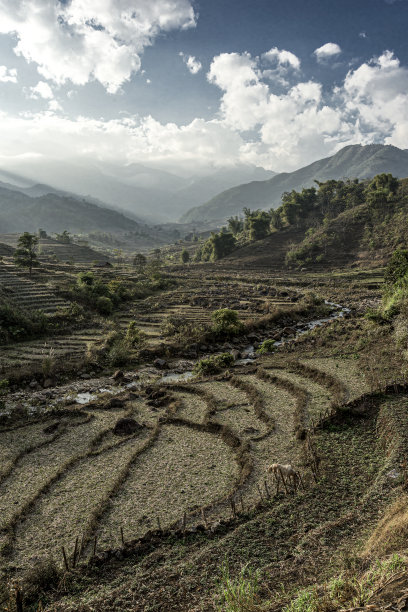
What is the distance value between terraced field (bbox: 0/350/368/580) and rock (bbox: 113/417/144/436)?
0.36m

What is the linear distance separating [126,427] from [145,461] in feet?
12.6

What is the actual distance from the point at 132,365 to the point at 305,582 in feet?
93.8

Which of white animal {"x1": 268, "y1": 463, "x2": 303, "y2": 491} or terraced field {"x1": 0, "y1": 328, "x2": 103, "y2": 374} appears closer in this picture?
white animal {"x1": 268, "y1": 463, "x2": 303, "y2": 491}

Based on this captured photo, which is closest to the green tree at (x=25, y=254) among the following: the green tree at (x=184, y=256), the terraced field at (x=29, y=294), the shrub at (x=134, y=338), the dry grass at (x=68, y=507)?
the terraced field at (x=29, y=294)

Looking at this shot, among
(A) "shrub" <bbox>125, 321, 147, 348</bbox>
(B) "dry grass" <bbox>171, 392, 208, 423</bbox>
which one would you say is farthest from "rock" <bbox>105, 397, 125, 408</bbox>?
(A) "shrub" <bbox>125, 321, 147, 348</bbox>

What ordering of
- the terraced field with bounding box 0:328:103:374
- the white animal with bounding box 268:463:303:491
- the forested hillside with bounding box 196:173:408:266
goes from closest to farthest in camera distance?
the white animal with bounding box 268:463:303:491 → the terraced field with bounding box 0:328:103:374 → the forested hillside with bounding box 196:173:408:266

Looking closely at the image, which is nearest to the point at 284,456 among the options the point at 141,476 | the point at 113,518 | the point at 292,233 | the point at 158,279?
the point at 141,476

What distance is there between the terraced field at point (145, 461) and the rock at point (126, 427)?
1.17ft

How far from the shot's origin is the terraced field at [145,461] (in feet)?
42.6

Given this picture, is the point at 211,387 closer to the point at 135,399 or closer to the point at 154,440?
the point at 135,399

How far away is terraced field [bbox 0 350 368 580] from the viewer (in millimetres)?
12991

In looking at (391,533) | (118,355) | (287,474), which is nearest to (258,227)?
(118,355)

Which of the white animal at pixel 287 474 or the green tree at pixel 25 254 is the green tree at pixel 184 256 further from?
the white animal at pixel 287 474

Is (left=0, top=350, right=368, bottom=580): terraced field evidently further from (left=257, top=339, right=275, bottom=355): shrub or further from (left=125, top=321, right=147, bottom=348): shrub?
(left=125, top=321, right=147, bottom=348): shrub
